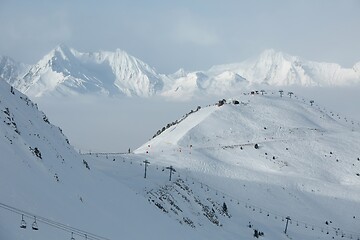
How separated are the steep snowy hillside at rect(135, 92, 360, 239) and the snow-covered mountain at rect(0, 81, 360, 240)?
11.7 inches

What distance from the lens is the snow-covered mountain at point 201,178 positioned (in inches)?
1313

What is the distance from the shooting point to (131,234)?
3891 centimetres

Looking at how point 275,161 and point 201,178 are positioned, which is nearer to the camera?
point 201,178

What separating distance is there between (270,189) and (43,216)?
240ft

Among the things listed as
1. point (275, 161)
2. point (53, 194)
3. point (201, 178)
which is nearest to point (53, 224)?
point (53, 194)

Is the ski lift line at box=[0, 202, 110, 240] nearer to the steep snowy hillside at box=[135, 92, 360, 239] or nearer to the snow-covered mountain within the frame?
the snow-covered mountain

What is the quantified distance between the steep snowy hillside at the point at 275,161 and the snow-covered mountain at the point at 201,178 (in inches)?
11.7

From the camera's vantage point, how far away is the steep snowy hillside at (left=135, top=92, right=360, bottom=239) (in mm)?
88438

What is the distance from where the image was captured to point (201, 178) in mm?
92188

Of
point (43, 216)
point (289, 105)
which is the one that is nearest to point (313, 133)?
point (289, 105)

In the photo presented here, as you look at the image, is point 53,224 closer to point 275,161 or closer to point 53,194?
point 53,194

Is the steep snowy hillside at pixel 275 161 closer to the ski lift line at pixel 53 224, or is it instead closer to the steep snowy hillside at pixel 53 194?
the steep snowy hillside at pixel 53 194

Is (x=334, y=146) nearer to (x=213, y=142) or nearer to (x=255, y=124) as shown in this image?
(x=255, y=124)

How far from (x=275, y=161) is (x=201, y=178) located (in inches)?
1150
